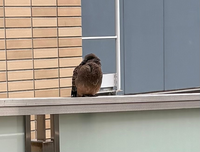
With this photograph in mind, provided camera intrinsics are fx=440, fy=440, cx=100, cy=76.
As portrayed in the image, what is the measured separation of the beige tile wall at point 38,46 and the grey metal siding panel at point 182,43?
4.85 feet

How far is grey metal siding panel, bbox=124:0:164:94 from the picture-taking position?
4961 mm

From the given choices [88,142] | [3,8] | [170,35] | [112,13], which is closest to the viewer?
[88,142]

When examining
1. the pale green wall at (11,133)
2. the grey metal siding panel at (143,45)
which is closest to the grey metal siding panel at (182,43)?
the grey metal siding panel at (143,45)

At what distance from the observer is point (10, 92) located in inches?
156

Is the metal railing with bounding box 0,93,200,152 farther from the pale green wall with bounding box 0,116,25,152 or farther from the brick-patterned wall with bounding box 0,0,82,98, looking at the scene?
the brick-patterned wall with bounding box 0,0,82,98

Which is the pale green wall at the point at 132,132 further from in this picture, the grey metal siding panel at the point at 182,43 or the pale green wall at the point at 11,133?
the grey metal siding panel at the point at 182,43

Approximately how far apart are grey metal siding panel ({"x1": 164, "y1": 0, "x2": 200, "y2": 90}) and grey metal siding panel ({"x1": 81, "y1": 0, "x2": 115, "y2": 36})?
0.83m

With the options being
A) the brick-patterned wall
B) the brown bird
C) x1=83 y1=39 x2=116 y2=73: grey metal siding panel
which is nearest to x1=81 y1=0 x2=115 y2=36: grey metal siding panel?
x1=83 y1=39 x2=116 y2=73: grey metal siding panel

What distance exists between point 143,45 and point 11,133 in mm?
3540

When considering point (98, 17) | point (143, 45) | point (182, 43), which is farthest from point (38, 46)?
point (182, 43)

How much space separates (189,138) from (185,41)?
3.68 m

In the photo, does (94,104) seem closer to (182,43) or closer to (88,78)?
(88,78)

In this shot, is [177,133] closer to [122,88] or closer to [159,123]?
[159,123]

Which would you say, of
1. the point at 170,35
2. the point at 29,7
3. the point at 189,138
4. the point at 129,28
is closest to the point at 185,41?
the point at 170,35
